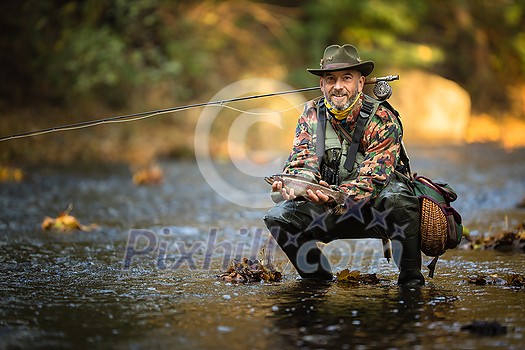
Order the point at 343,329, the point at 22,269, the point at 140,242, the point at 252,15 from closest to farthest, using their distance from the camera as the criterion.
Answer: the point at 343,329
the point at 22,269
the point at 140,242
the point at 252,15

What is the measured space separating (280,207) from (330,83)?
82 centimetres

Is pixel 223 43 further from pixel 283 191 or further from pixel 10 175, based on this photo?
pixel 283 191

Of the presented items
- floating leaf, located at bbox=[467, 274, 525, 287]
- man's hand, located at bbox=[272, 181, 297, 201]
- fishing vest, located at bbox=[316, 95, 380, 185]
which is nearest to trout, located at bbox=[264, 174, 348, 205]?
man's hand, located at bbox=[272, 181, 297, 201]

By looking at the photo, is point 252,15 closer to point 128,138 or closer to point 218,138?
point 218,138

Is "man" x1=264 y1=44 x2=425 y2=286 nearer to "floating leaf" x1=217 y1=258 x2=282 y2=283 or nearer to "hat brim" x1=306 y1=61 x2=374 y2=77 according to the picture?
"hat brim" x1=306 y1=61 x2=374 y2=77

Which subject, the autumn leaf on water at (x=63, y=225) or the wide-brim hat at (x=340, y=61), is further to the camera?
the autumn leaf on water at (x=63, y=225)

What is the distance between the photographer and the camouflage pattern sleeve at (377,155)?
4.91m

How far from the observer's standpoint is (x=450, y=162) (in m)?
16.6

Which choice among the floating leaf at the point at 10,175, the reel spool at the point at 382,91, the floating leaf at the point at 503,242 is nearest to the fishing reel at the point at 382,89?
the reel spool at the point at 382,91

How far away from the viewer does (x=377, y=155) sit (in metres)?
4.98

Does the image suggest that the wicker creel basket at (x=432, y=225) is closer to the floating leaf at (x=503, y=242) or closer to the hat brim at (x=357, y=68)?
the hat brim at (x=357, y=68)

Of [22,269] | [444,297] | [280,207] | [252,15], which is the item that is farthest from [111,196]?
[252,15]

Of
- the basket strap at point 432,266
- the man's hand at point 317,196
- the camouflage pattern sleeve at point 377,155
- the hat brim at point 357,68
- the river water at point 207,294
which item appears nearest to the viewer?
the river water at point 207,294

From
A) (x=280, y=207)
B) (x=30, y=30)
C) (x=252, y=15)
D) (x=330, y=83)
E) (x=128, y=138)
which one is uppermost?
(x=252, y=15)
